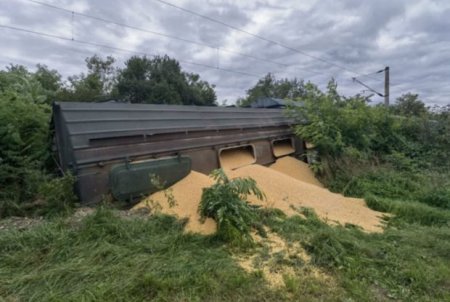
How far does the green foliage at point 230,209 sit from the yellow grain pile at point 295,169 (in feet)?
13.1

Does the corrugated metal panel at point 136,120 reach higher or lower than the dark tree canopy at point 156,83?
lower

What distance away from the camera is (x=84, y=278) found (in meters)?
2.53

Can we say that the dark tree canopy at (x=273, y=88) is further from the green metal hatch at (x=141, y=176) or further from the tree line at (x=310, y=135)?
the green metal hatch at (x=141, y=176)

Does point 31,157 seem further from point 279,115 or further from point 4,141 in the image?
point 279,115

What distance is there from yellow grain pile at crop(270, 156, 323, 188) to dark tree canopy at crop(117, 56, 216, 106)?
775 inches

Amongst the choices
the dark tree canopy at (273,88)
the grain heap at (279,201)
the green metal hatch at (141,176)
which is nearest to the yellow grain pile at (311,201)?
the grain heap at (279,201)

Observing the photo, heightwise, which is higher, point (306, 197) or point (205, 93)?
point (205, 93)

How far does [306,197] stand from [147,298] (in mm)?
3641

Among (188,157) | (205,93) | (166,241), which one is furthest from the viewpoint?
(205,93)

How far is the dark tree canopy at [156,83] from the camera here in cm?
2630

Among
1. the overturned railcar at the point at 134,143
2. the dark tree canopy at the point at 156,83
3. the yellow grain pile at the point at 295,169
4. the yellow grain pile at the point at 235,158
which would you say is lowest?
the yellow grain pile at the point at 295,169

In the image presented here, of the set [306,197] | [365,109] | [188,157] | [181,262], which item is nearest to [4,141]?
[188,157]

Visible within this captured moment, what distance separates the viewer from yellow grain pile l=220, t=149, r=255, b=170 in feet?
22.7

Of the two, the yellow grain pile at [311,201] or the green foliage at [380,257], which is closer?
the green foliage at [380,257]
